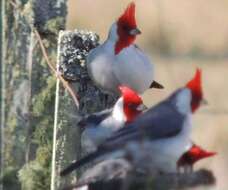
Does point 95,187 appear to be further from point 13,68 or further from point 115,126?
point 13,68

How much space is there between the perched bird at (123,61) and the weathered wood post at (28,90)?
0.48 metres

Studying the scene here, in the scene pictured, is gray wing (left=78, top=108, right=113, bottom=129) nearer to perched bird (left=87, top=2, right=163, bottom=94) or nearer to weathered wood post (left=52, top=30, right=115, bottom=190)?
weathered wood post (left=52, top=30, right=115, bottom=190)

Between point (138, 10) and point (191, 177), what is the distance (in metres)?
8.66

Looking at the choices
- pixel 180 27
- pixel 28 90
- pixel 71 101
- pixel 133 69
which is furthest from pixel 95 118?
pixel 180 27

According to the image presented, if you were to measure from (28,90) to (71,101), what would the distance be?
1217mm

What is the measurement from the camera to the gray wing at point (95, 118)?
3428 mm

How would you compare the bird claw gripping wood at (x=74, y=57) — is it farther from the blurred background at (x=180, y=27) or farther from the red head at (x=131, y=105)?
A: the blurred background at (x=180, y=27)

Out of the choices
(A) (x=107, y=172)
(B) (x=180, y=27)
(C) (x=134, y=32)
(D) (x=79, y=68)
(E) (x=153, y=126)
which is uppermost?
(B) (x=180, y=27)

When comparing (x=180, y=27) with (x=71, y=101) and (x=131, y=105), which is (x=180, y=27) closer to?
(x=71, y=101)

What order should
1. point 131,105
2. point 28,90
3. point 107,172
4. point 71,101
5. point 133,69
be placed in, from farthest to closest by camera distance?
point 28,90, point 133,69, point 71,101, point 131,105, point 107,172

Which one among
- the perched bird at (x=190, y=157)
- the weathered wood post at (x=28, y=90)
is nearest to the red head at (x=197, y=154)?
the perched bird at (x=190, y=157)

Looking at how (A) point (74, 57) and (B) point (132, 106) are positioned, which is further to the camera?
(A) point (74, 57)

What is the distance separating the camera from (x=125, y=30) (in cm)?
397

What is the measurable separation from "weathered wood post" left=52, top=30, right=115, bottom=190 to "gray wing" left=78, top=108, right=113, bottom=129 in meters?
0.14
